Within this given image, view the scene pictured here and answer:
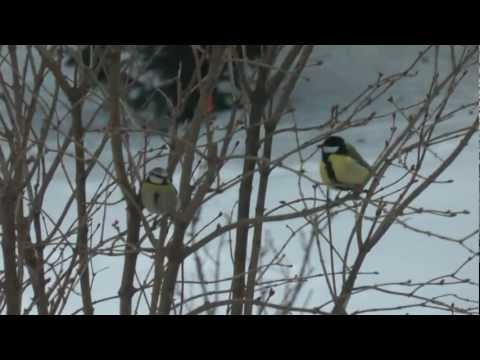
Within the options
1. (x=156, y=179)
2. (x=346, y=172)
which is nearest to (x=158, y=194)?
(x=156, y=179)

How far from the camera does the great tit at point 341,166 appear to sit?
2707 millimetres

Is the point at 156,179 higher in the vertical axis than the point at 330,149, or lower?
lower

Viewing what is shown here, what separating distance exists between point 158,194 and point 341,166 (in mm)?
880

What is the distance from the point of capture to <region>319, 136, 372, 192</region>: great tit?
8.88 feet

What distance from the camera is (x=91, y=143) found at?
696 centimetres

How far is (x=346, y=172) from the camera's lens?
2.71 meters

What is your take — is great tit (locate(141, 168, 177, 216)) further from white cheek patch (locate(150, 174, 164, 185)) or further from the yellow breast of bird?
the yellow breast of bird

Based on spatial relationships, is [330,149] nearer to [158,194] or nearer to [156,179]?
[156,179]

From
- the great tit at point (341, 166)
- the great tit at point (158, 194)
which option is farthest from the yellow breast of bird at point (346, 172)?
the great tit at point (158, 194)
